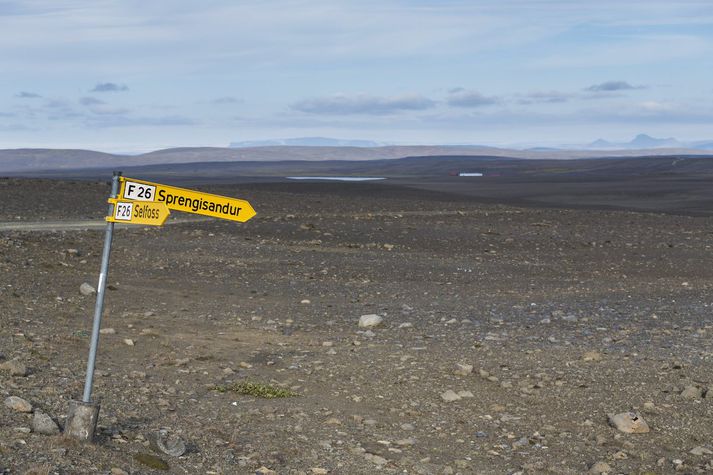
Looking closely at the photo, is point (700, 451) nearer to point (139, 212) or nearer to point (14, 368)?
point (139, 212)

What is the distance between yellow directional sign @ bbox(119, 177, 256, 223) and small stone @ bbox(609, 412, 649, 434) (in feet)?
12.7

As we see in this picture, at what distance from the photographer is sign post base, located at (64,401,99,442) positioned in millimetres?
7844

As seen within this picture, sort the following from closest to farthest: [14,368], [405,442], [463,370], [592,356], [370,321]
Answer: [405,442]
[14,368]
[463,370]
[592,356]
[370,321]

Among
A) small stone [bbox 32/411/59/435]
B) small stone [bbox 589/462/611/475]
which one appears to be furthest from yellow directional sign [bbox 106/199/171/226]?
small stone [bbox 589/462/611/475]

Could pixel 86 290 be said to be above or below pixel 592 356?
below

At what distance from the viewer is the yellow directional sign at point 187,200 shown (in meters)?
7.78

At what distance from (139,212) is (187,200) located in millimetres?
409

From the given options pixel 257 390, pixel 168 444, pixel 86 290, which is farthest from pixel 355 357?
pixel 86 290

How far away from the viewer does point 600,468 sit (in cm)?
805

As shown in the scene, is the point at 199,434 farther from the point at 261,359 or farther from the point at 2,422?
the point at 261,359

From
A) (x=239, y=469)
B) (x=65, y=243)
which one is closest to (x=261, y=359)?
(x=239, y=469)

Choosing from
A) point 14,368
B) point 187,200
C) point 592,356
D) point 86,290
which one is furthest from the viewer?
point 86,290

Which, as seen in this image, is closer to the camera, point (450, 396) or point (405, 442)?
point (405, 442)

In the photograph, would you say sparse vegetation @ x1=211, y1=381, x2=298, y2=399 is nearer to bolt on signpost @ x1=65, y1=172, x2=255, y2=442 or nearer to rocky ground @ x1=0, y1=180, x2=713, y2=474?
rocky ground @ x1=0, y1=180, x2=713, y2=474
